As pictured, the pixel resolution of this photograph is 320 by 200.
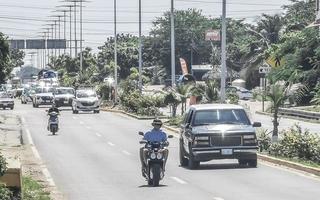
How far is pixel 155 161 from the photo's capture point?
66.9ft

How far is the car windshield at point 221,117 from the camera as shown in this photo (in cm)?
2538

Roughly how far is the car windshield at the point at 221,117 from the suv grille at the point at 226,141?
2.24 ft

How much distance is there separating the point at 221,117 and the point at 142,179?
13.1ft

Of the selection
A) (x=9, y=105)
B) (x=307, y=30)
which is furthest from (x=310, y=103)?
(x=9, y=105)

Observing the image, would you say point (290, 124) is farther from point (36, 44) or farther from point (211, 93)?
point (36, 44)

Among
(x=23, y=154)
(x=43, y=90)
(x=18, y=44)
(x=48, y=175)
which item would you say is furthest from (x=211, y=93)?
(x=18, y=44)

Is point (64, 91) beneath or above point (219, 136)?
beneath

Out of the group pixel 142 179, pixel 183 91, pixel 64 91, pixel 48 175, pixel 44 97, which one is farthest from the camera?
pixel 44 97

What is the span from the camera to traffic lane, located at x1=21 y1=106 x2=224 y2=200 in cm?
1922

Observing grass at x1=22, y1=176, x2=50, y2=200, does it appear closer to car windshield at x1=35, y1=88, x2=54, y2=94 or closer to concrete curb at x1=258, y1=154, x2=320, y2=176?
concrete curb at x1=258, y1=154, x2=320, y2=176

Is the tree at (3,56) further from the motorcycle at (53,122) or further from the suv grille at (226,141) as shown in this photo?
the suv grille at (226,141)

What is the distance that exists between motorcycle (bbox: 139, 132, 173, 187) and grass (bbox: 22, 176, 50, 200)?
8.26ft

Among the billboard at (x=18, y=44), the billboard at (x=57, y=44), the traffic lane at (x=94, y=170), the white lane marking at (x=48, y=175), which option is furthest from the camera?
the billboard at (x=18, y=44)

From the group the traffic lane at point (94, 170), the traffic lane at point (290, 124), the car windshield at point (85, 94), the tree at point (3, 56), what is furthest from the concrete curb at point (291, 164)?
the car windshield at point (85, 94)
